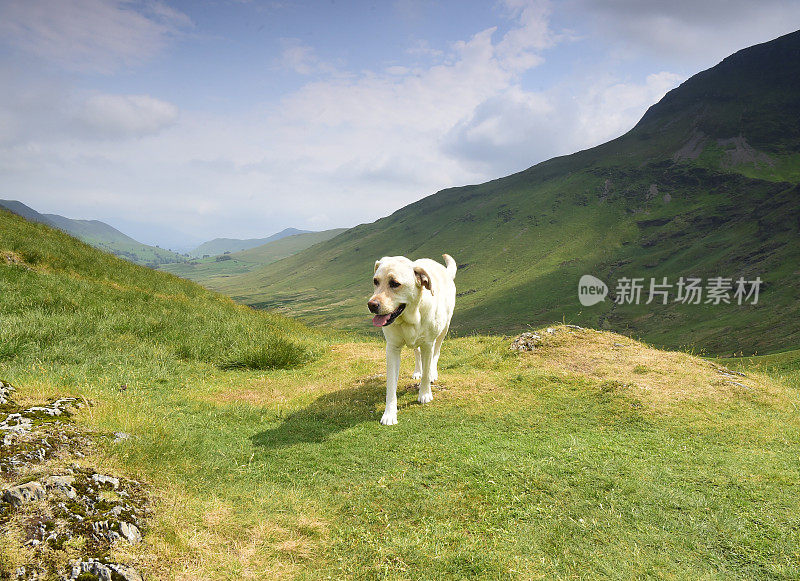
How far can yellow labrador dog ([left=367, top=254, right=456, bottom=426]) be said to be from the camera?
300 inches

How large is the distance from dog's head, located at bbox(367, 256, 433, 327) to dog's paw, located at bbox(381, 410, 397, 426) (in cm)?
192

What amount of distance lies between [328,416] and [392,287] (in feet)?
10.7

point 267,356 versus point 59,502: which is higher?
point 59,502

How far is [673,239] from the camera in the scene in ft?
447

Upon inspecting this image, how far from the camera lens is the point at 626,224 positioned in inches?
6137

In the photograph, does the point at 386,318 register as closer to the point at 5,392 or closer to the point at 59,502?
the point at 59,502

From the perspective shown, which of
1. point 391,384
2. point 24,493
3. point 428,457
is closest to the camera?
point 24,493

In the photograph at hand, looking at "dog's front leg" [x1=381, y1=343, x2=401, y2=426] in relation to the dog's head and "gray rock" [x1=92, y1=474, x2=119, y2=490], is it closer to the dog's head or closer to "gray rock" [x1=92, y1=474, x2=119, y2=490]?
the dog's head

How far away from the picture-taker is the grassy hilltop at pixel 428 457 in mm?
4527

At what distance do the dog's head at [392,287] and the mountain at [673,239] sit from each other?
68.7m

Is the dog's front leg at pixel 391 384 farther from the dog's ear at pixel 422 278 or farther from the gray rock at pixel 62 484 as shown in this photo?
the gray rock at pixel 62 484

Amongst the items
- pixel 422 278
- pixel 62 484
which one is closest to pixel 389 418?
pixel 422 278

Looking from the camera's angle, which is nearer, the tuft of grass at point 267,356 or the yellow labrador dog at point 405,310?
the yellow labrador dog at point 405,310

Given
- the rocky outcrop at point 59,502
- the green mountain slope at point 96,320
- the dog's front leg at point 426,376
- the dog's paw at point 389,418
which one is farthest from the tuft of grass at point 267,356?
the rocky outcrop at point 59,502
